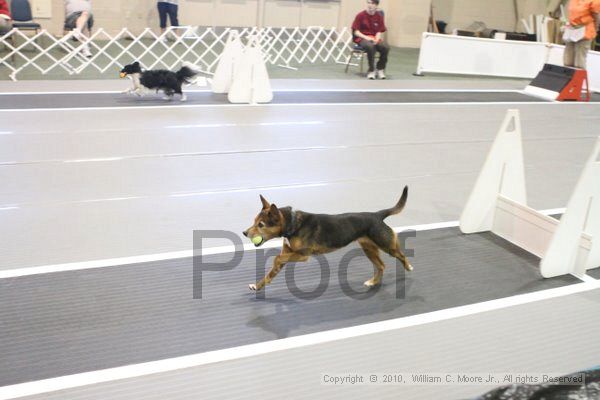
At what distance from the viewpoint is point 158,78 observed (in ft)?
25.4

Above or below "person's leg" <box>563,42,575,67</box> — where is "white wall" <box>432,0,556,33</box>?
above

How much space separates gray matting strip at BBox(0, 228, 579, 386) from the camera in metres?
2.79

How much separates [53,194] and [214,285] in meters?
1.97

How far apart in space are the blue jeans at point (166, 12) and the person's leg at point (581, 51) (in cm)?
765

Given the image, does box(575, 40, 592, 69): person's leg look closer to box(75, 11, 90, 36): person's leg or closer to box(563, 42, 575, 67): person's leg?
box(563, 42, 575, 67): person's leg

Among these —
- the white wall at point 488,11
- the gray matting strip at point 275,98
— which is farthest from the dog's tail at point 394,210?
the white wall at point 488,11

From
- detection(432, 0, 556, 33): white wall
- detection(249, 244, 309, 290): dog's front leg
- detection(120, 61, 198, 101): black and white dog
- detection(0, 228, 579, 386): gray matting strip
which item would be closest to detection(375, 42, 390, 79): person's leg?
detection(120, 61, 198, 101): black and white dog

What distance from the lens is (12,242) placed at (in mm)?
3861

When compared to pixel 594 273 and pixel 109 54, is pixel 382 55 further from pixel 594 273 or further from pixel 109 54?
pixel 594 273

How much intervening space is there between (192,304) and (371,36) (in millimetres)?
8407

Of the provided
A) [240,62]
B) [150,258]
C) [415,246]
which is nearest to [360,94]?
[240,62]

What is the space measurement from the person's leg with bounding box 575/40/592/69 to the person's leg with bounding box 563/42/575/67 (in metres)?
0.07

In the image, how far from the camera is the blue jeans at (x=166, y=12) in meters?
12.3

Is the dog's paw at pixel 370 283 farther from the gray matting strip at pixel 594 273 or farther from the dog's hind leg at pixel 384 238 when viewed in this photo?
the gray matting strip at pixel 594 273
